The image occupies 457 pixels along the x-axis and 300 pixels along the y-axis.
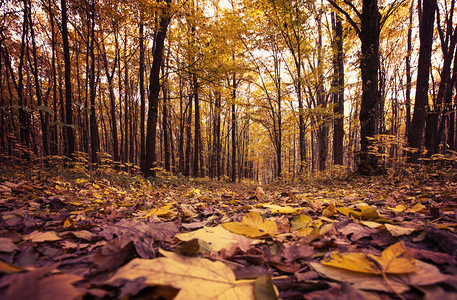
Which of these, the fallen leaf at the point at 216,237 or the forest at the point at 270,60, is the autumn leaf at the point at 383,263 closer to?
the fallen leaf at the point at 216,237

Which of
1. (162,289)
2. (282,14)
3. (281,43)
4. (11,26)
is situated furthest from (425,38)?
(11,26)

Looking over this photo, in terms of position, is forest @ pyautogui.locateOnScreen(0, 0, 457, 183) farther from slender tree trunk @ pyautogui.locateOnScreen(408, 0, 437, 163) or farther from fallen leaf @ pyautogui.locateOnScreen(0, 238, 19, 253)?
fallen leaf @ pyautogui.locateOnScreen(0, 238, 19, 253)

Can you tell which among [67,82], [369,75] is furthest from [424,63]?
[67,82]

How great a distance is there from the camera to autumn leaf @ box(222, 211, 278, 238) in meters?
0.96

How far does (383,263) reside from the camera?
0.57 m

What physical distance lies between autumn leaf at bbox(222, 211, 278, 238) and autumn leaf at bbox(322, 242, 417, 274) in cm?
35

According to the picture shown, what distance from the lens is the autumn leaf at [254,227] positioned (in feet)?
3.15

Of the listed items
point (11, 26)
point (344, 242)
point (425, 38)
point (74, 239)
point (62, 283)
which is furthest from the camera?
point (11, 26)

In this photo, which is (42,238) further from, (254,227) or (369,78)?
(369,78)

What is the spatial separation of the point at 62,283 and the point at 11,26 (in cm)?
1572

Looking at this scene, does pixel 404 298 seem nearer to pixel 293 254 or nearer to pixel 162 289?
pixel 293 254

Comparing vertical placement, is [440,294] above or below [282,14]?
below

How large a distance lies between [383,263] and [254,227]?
545 mm

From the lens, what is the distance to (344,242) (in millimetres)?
868
